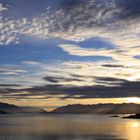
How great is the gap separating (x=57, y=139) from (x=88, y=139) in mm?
7840

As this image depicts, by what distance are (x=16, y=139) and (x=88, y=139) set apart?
59.1 feet

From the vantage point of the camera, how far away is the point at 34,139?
306 ft

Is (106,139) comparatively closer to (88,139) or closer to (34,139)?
(88,139)

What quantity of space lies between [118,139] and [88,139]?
914 cm

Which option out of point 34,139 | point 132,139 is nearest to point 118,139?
point 132,139

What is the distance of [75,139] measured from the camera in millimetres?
94750

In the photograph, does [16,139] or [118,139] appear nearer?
[16,139]

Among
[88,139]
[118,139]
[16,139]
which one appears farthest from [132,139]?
[16,139]

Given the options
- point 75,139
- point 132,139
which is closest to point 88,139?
point 75,139

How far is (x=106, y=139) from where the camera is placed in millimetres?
95000

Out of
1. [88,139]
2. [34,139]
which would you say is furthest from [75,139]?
[34,139]

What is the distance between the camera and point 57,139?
95000 mm

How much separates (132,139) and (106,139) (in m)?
8.27

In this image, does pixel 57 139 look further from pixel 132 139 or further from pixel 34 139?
pixel 132 139
